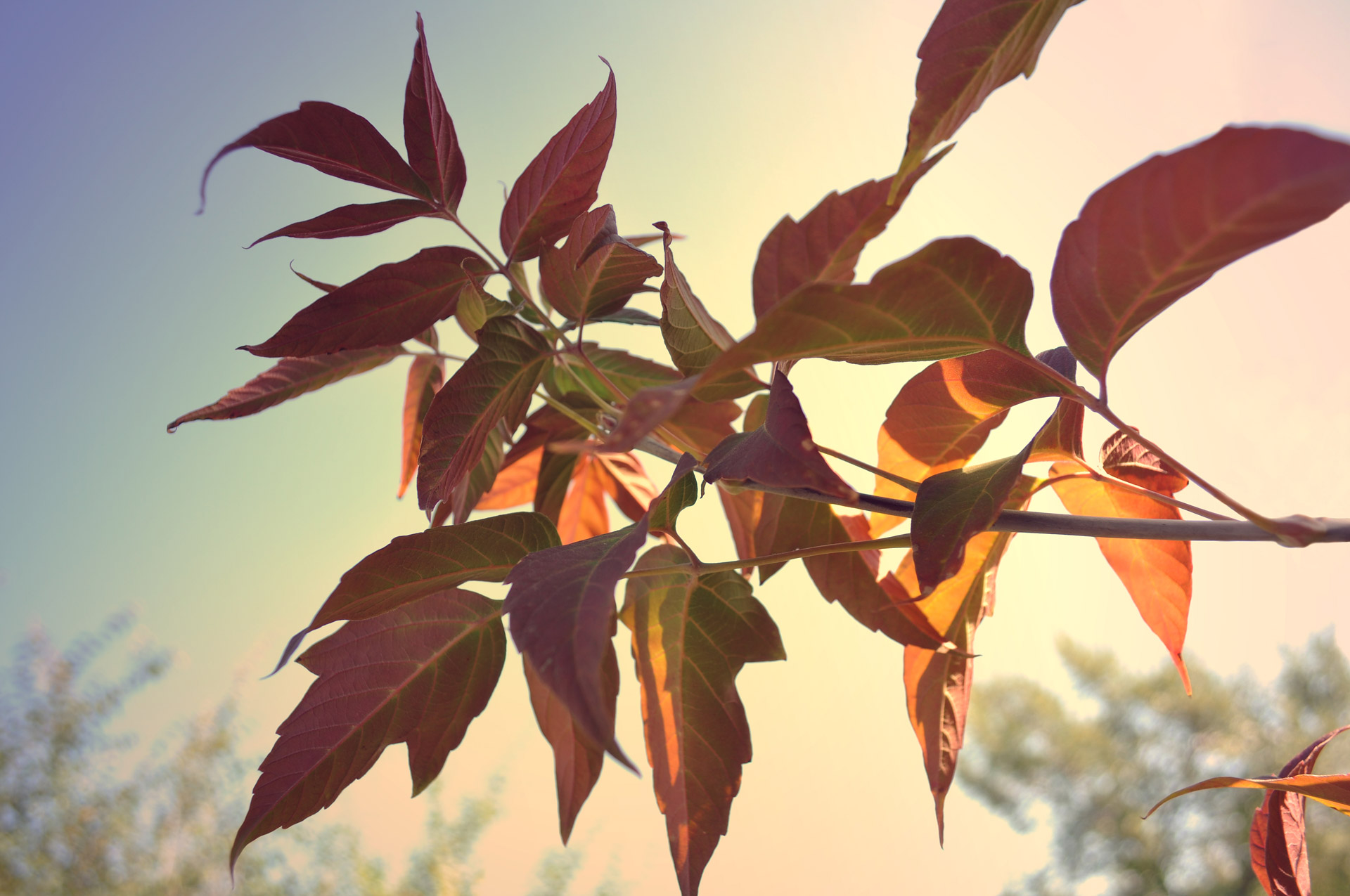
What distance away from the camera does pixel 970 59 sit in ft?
0.49

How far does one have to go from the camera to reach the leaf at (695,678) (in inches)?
8.4

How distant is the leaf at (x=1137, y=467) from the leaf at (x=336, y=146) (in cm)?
21

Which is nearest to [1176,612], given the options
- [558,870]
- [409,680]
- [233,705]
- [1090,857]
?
[409,680]

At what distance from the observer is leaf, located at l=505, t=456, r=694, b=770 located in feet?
0.34

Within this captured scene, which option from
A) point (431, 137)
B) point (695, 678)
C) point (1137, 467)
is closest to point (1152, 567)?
point (1137, 467)

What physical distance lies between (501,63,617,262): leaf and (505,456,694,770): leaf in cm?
10

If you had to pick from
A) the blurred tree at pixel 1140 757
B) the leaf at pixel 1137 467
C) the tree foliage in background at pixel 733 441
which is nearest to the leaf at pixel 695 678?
the tree foliage in background at pixel 733 441

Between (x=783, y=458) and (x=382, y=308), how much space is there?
5.3 inches

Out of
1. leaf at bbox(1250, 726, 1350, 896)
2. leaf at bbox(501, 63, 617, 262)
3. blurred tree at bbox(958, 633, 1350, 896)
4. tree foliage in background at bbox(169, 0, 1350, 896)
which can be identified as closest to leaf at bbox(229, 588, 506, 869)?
tree foliage in background at bbox(169, 0, 1350, 896)

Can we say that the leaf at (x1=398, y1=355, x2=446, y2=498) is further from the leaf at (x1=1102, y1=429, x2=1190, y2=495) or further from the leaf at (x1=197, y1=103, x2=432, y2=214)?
the leaf at (x1=1102, y1=429, x2=1190, y2=495)

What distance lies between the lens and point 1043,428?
20 centimetres

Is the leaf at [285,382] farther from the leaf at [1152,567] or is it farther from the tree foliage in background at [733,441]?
the leaf at [1152,567]

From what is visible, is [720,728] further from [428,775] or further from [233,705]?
[233,705]

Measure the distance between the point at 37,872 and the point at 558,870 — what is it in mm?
2176
